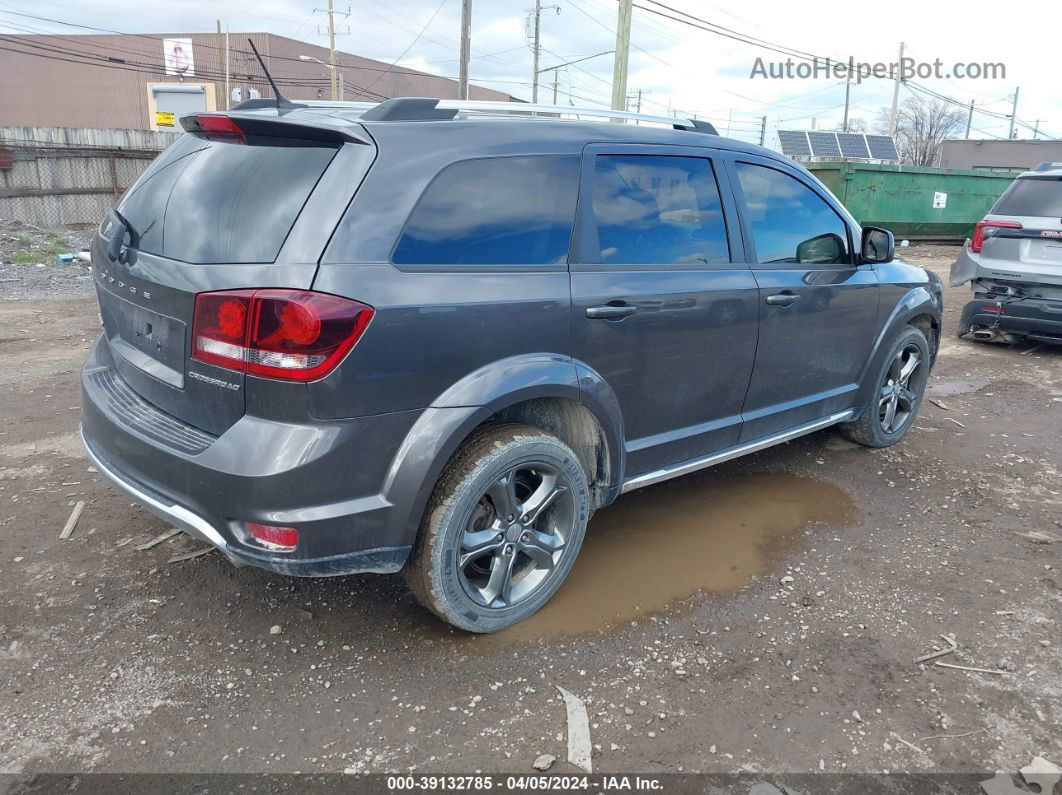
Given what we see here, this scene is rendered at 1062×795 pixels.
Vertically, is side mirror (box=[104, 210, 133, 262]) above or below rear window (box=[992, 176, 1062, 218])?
below

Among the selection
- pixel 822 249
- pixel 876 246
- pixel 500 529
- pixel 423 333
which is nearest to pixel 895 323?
pixel 876 246

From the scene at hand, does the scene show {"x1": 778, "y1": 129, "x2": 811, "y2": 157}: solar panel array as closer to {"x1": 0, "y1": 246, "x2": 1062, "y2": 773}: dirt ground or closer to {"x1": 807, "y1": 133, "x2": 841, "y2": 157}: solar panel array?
{"x1": 807, "y1": 133, "x2": 841, "y2": 157}: solar panel array

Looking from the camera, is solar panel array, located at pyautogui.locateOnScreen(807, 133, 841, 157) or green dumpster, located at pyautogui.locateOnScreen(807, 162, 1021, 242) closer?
green dumpster, located at pyautogui.locateOnScreen(807, 162, 1021, 242)

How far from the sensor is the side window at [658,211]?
3.15m

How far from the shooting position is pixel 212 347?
2.47m

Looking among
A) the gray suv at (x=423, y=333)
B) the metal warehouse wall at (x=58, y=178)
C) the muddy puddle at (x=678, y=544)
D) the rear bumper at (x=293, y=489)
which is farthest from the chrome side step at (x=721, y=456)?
the metal warehouse wall at (x=58, y=178)

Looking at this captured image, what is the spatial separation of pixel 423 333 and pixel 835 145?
27073mm

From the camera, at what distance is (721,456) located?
3.84 meters

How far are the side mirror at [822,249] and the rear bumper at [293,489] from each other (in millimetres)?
2470

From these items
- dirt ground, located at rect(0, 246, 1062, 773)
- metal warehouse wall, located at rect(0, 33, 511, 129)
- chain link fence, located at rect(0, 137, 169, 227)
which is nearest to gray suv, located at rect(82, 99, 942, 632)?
dirt ground, located at rect(0, 246, 1062, 773)

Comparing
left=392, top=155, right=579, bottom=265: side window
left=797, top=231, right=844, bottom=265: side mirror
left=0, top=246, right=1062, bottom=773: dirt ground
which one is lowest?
left=0, top=246, right=1062, bottom=773: dirt ground

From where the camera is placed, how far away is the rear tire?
485 cm

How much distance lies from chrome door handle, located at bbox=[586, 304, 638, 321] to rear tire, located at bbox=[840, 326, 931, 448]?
7.72ft

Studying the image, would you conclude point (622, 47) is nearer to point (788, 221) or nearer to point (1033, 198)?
point (1033, 198)
